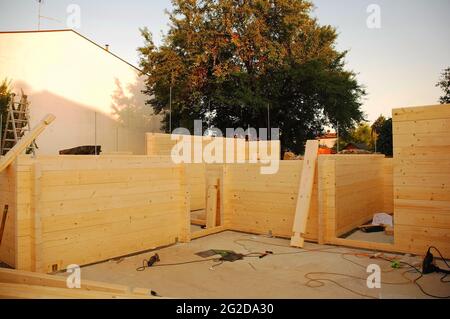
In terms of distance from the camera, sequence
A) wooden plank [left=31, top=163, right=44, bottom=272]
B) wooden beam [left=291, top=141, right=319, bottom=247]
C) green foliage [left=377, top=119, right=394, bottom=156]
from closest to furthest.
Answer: wooden plank [left=31, top=163, right=44, bottom=272] → wooden beam [left=291, top=141, right=319, bottom=247] → green foliage [left=377, top=119, right=394, bottom=156]

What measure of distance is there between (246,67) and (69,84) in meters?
10.3

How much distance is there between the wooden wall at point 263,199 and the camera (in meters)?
8.32

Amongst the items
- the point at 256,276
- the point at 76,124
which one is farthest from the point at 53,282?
the point at 76,124

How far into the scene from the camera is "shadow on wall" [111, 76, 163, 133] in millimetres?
21547

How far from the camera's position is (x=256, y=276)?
561 centimetres

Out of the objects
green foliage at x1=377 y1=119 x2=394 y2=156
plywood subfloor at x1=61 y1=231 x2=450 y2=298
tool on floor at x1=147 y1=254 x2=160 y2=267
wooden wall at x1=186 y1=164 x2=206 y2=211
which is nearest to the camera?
plywood subfloor at x1=61 y1=231 x2=450 y2=298

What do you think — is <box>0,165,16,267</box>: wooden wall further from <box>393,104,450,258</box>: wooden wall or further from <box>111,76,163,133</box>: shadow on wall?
<box>111,76,163,133</box>: shadow on wall

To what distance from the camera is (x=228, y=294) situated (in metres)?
4.80

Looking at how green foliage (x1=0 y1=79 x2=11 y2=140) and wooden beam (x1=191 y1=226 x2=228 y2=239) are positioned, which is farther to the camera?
green foliage (x1=0 y1=79 x2=11 y2=140)

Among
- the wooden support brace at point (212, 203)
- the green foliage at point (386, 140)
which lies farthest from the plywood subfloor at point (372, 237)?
the green foliage at point (386, 140)

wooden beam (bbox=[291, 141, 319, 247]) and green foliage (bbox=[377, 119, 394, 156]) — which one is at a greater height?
green foliage (bbox=[377, 119, 394, 156])

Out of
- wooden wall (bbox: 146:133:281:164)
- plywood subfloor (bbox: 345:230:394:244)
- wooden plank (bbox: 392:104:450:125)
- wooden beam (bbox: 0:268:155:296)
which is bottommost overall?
plywood subfloor (bbox: 345:230:394:244)

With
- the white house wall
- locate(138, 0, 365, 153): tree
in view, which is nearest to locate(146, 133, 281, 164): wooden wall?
locate(138, 0, 365, 153): tree

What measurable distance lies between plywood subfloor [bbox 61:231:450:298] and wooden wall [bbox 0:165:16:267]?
1259 mm
